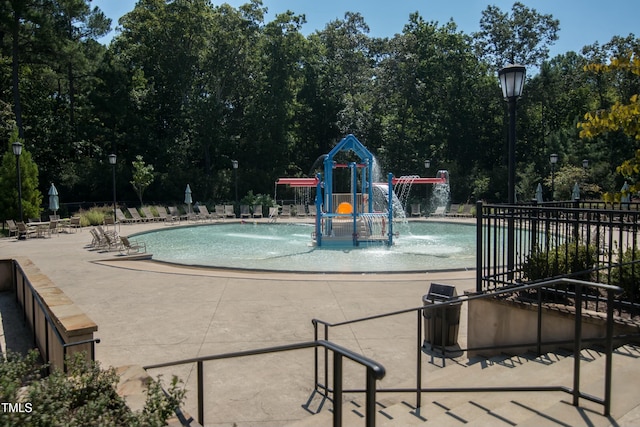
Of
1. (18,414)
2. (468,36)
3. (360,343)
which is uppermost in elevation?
(468,36)

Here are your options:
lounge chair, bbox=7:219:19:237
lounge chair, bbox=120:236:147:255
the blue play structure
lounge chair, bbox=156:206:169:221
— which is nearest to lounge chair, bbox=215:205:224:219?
lounge chair, bbox=156:206:169:221

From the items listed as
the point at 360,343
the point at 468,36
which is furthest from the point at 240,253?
the point at 468,36

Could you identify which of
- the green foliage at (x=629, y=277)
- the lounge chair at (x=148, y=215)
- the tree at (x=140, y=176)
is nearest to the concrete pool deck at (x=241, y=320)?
the green foliage at (x=629, y=277)

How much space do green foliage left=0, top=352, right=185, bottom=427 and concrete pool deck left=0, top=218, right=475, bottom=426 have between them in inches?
44.8

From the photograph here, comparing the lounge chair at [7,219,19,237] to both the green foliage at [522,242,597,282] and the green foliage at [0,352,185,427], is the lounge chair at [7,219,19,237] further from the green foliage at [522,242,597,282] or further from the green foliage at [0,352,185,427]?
the green foliage at [522,242,597,282]

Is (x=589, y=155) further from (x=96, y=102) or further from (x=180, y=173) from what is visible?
(x=96, y=102)

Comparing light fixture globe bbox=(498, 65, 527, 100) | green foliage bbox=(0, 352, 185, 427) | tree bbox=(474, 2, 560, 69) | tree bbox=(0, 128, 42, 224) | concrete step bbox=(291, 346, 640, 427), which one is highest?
tree bbox=(474, 2, 560, 69)

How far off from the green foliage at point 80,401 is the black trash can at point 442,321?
3913 mm

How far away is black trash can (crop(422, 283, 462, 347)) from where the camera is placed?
6.46m

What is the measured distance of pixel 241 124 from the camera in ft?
141

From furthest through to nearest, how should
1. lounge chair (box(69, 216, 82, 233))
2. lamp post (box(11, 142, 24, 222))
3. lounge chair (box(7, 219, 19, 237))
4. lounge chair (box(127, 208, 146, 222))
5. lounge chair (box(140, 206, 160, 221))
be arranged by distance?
lounge chair (box(140, 206, 160, 221)), lounge chair (box(127, 208, 146, 222)), lounge chair (box(69, 216, 82, 233)), lounge chair (box(7, 219, 19, 237)), lamp post (box(11, 142, 24, 222))

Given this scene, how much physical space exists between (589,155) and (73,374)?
125 ft

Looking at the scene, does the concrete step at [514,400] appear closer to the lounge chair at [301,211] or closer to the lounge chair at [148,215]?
the lounge chair at [148,215]

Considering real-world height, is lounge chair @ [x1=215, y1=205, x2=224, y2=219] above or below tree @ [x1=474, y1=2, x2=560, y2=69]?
below
